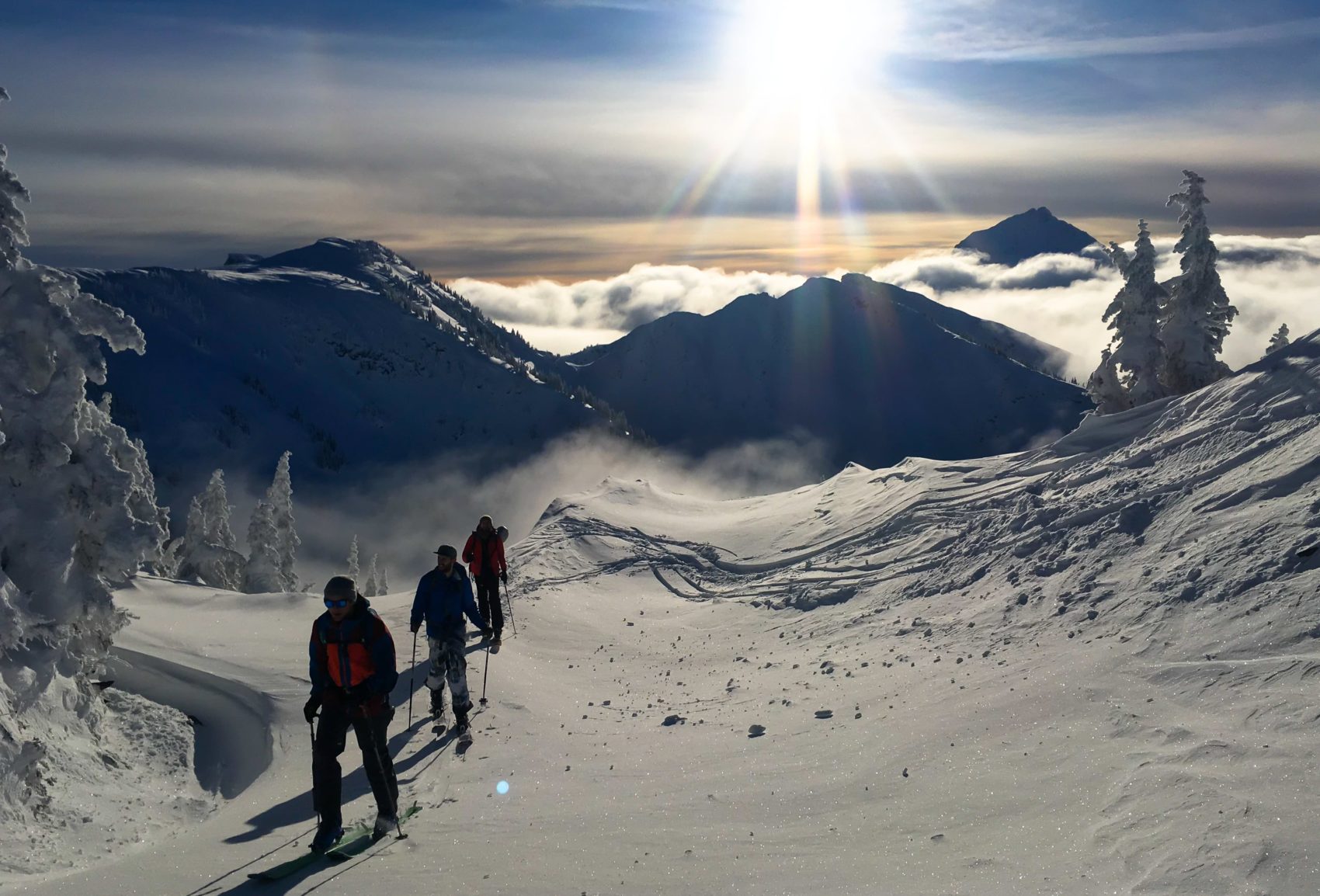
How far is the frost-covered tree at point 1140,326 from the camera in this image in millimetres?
35031

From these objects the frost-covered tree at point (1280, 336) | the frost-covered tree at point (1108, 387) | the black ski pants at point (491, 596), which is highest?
the frost-covered tree at point (1280, 336)

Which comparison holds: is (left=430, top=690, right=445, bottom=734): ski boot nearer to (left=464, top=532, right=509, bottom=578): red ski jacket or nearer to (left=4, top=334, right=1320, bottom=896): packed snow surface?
(left=4, top=334, right=1320, bottom=896): packed snow surface

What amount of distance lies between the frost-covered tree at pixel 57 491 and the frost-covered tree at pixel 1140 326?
34.4 metres

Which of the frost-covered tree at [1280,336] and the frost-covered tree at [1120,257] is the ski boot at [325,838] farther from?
the frost-covered tree at [1280,336]

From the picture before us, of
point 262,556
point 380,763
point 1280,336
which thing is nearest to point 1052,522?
point 380,763

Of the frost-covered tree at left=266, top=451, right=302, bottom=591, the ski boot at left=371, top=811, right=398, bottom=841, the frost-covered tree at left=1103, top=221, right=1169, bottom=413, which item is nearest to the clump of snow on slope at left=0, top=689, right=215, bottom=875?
the ski boot at left=371, top=811, right=398, bottom=841

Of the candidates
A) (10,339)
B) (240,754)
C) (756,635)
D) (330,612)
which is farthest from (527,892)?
(756,635)

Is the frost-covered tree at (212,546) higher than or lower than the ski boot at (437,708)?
lower

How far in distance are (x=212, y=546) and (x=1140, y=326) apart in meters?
48.9

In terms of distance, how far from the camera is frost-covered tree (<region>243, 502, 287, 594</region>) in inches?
2095

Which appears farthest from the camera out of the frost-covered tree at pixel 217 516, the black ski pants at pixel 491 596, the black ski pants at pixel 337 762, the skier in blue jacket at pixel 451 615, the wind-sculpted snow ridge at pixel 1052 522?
the frost-covered tree at pixel 217 516

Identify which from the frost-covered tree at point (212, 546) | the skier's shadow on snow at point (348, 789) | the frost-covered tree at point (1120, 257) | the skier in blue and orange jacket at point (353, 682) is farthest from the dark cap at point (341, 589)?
the frost-covered tree at point (212, 546)

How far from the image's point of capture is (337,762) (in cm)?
800

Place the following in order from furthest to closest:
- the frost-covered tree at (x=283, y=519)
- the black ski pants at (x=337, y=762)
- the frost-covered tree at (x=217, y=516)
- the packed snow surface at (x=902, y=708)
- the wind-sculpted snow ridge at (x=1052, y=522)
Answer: the frost-covered tree at (x=283, y=519)
the frost-covered tree at (x=217, y=516)
the wind-sculpted snow ridge at (x=1052, y=522)
the black ski pants at (x=337, y=762)
the packed snow surface at (x=902, y=708)
